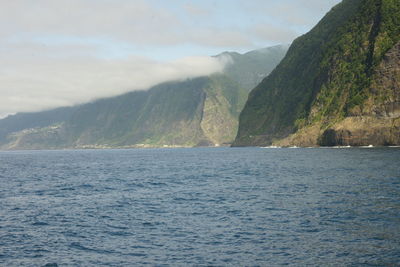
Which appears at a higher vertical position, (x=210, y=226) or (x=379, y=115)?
(x=379, y=115)

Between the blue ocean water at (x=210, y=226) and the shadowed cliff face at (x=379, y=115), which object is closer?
the blue ocean water at (x=210, y=226)

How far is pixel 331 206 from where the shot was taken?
40094 mm

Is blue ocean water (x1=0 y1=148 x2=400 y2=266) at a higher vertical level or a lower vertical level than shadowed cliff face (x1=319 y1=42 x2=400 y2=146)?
lower

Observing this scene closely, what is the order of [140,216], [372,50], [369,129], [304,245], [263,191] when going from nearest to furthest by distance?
[304,245], [140,216], [263,191], [369,129], [372,50]

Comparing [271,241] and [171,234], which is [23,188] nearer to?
[171,234]

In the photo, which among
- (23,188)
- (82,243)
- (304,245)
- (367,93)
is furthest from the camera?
(367,93)

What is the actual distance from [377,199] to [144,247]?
27.1m

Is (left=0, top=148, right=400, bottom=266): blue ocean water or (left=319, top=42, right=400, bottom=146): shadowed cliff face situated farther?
(left=319, top=42, right=400, bottom=146): shadowed cliff face

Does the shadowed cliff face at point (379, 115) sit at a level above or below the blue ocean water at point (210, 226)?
above

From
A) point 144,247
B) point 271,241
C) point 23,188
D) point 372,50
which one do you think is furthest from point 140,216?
point 372,50

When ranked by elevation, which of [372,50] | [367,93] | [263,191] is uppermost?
[372,50]

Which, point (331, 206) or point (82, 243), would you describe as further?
point (331, 206)

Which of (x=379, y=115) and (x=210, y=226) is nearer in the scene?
(x=210, y=226)

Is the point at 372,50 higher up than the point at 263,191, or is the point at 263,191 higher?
the point at 372,50
